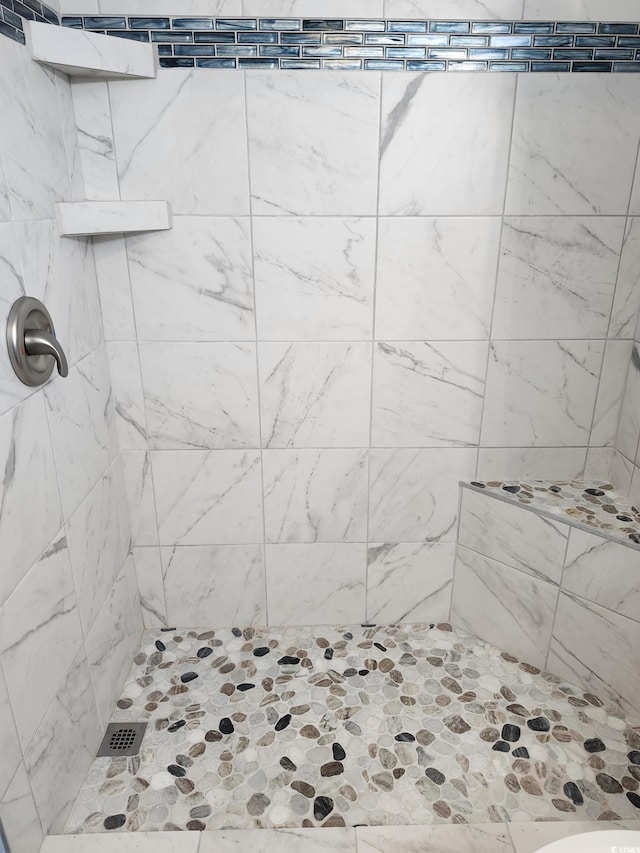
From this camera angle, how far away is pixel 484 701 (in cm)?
160

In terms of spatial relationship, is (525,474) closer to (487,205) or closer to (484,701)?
(484,701)

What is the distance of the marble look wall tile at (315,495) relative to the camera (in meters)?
1.72

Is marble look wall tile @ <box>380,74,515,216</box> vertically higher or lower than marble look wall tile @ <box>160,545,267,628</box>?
higher

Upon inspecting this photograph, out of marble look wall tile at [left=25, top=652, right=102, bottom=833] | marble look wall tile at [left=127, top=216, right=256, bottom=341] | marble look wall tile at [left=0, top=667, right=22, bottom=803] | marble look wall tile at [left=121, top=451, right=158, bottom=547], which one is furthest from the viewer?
marble look wall tile at [left=121, top=451, right=158, bottom=547]

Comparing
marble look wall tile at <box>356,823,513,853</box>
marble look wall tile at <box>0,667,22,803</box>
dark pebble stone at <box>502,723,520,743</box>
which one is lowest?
dark pebble stone at <box>502,723,520,743</box>

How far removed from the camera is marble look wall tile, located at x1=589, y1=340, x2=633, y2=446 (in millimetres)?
1640

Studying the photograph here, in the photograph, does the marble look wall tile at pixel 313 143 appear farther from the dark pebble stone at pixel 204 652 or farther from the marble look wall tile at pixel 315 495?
the dark pebble stone at pixel 204 652

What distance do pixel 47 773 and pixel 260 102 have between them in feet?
5.10

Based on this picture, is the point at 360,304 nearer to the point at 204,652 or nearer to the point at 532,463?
the point at 532,463

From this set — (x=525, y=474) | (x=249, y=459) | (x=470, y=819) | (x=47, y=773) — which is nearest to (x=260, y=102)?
(x=249, y=459)

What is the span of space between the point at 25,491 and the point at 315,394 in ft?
2.60

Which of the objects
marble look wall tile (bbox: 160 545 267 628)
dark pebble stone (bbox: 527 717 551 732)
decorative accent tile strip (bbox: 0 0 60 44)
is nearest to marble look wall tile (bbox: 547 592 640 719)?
dark pebble stone (bbox: 527 717 551 732)

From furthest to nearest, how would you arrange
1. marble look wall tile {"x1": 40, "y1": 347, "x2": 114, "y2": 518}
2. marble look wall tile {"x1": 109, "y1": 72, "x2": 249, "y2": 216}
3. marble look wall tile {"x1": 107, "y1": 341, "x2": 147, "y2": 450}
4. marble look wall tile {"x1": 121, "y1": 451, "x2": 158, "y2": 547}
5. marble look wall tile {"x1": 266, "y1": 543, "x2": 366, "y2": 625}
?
marble look wall tile {"x1": 266, "y1": 543, "x2": 366, "y2": 625} → marble look wall tile {"x1": 121, "y1": 451, "x2": 158, "y2": 547} → marble look wall tile {"x1": 107, "y1": 341, "x2": 147, "y2": 450} → marble look wall tile {"x1": 109, "y1": 72, "x2": 249, "y2": 216} → marble look wall tile {"x1": 40, "y1": 347, "x2": 114, "y2": 518}

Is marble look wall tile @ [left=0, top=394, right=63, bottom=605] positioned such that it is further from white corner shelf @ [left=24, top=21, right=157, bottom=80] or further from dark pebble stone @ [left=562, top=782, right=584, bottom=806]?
dark pebble stone @ [left=562, top=782, right=584, bottom=806]
